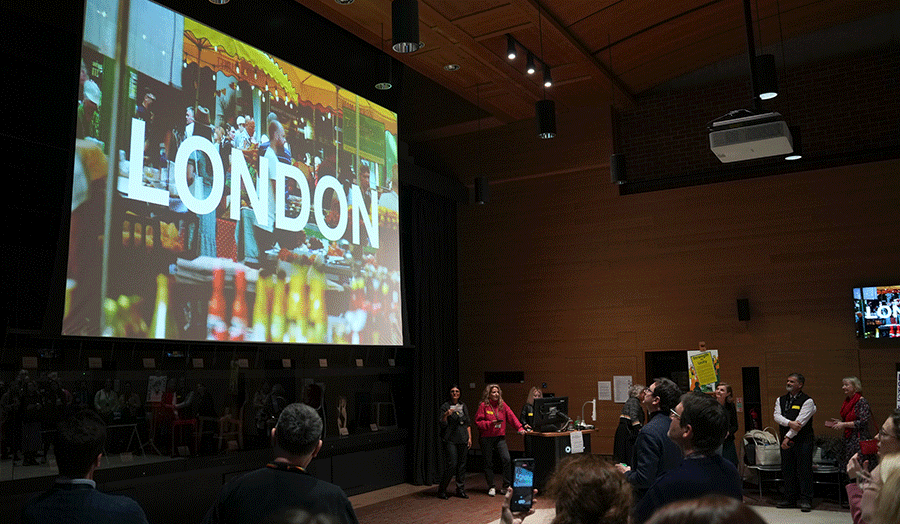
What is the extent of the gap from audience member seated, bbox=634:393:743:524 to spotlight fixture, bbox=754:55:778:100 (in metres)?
4.20

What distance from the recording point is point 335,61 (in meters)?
8.14

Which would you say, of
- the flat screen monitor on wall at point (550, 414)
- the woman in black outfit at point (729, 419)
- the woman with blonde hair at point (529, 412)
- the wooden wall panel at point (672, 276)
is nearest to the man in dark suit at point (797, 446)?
the woman in black outfit at point (729, 419)

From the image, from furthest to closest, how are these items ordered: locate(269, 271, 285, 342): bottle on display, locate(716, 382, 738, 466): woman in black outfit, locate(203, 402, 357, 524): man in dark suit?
locate(716, 382, 738, 466): woman in black outfit, locate(269, 271, 285, 342): bottle on display, locate(203, 402, 357, 524): man in dark suit

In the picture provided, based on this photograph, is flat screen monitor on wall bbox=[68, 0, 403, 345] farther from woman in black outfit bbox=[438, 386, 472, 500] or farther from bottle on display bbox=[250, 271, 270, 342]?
woman in black outfit bbox=[438, 386, 472, 500]

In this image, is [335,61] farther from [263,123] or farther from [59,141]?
[59,141]

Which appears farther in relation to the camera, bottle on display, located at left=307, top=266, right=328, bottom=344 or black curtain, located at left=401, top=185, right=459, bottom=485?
black curtain, located at left=401, top=185, right=459, bottom=485

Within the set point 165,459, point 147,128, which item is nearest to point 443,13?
point 147,128

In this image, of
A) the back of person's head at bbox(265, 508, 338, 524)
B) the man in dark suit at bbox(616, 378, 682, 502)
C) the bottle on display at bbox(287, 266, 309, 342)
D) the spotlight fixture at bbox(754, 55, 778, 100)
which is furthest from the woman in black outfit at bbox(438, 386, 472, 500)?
the back of person's head at bbox(265, 508, 338, 524)

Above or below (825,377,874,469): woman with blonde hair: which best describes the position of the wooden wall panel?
above

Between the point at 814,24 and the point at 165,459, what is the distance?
31.3ft

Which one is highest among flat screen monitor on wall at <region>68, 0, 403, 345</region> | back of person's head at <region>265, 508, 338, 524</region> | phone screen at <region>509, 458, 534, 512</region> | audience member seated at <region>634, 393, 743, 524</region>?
flat screen monitor on wall at <region>68, 0, 403, 345</region>

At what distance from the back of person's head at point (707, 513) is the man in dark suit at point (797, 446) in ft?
25.2

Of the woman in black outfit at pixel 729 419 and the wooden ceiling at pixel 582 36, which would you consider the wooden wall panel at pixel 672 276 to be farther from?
the wooden ceiling at pixel 582 36

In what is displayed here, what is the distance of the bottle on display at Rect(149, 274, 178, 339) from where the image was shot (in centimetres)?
559
